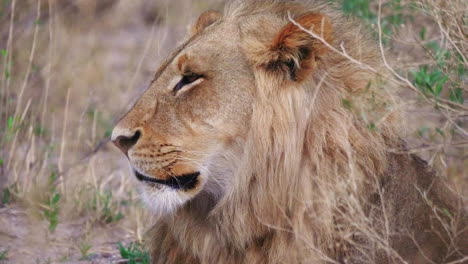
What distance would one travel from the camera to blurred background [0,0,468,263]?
403 cm

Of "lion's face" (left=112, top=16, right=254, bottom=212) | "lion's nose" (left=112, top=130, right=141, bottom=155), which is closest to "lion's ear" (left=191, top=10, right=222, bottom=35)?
"lion's face" (left=112, top=16, right=254, bottom=212)

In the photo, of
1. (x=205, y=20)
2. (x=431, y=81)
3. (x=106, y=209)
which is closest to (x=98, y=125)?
(x=106, y=209)

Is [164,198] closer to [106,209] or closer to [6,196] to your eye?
[106,209]

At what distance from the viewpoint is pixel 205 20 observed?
4.25m

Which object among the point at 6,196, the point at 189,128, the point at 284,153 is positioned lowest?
the point at 6,196

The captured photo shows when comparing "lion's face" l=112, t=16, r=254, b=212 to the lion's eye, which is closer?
"lion's face" l=112, t=16, r=254, b=212

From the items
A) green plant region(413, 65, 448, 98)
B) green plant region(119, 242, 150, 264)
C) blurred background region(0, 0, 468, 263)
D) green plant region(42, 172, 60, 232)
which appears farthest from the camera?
green plant region(42, 172, 60, 232)

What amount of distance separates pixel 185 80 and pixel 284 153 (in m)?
0.57

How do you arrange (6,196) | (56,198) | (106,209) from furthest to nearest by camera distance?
(6,196) < (106,209) < (56,198)

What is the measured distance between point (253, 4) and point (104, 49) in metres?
6.35

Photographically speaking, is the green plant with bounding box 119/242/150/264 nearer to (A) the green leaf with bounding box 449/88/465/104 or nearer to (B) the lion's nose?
(B) the lion's nose

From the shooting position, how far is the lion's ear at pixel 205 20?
4.21 metres

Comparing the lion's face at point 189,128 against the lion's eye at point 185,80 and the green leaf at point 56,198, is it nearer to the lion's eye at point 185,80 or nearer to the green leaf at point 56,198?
the lion's eye at point 185,80

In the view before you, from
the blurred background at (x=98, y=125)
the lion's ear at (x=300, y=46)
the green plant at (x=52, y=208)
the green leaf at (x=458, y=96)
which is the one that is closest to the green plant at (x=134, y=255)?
the blurred background at (x=98, y=125)
